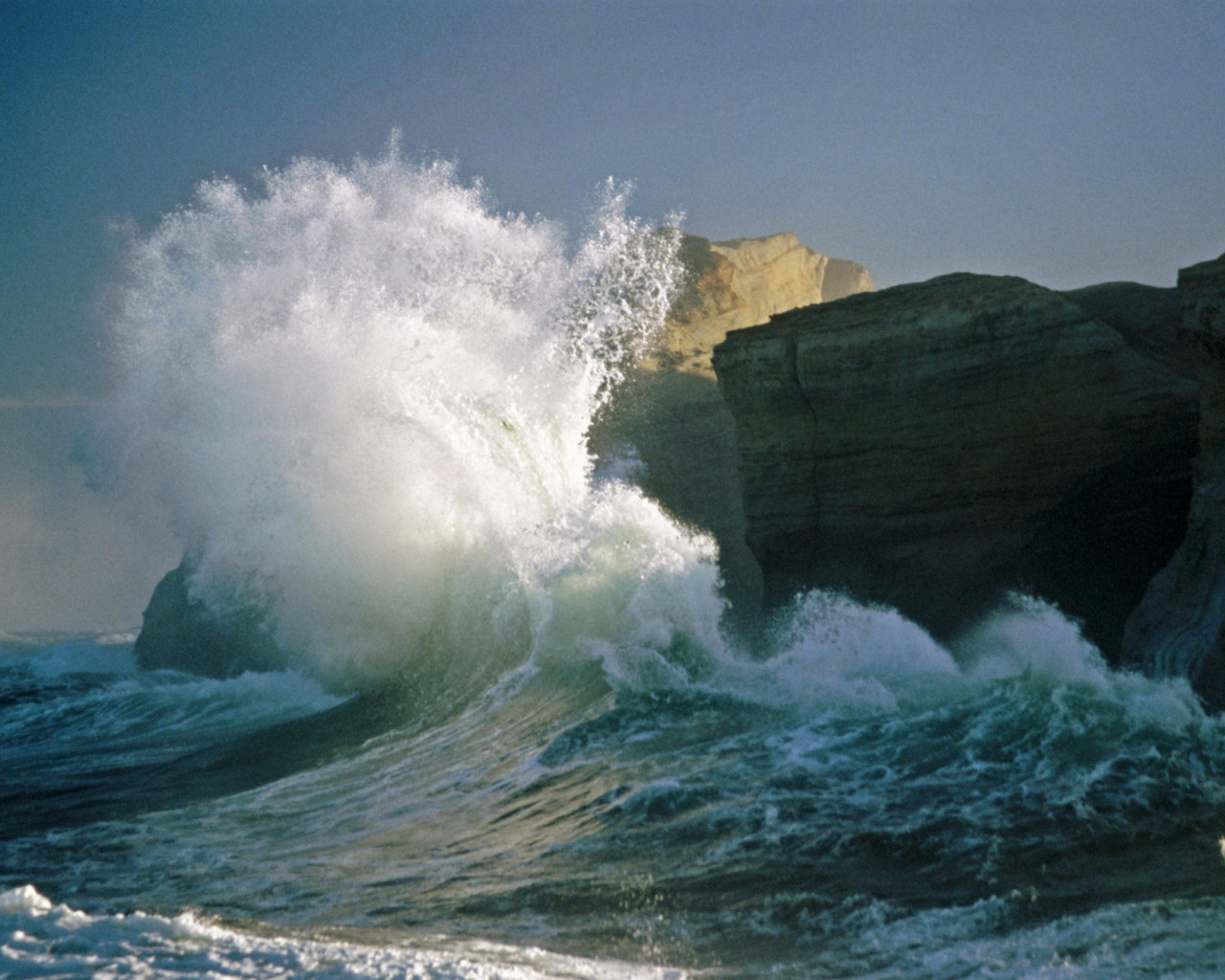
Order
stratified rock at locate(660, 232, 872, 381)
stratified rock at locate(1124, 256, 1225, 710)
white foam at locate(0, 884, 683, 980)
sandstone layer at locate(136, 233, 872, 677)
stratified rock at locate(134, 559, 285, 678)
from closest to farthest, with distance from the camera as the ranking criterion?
white foam at locate(0, 884, 683, 980)
stratified rock at locate(1124, 256, 1225, 710)
stratified rock at locate(134, 559, 285, 678)
sandstone layer at locate(136, 233, 872, 677)
stratified rock at locate(660, 232, 872, 381)

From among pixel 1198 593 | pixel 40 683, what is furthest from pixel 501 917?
pixel 40 683

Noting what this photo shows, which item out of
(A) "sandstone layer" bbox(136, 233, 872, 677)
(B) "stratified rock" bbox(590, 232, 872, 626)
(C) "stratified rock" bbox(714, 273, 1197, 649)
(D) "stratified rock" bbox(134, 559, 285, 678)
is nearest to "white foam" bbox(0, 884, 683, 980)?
(C) "stratified rock" bbox(714, 273, 1197, 649)

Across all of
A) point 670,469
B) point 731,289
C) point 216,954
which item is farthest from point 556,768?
point 731,289

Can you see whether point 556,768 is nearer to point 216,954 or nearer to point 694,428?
point 216,954

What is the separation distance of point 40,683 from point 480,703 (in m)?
13.1

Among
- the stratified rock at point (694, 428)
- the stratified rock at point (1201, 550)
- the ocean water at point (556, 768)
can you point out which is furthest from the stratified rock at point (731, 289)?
the stratified rock at point (1201, 550)

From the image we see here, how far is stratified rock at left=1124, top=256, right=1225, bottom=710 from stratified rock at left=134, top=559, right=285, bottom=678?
12.4 m

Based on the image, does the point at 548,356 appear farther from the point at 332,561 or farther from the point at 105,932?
the point at 105,932

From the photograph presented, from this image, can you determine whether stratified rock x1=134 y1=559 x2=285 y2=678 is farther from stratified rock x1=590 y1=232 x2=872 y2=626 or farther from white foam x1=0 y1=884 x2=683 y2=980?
white foam x1=0 y1=884 x2=683 y2=980

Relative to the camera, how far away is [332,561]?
48.2 feet

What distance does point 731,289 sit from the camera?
29.7 meters

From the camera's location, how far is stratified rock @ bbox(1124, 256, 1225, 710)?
8.58 metres

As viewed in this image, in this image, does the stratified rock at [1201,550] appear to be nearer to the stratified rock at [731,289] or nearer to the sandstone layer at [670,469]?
the sandstone layer at [670,469]

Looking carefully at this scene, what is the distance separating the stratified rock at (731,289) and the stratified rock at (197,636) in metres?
12.7
